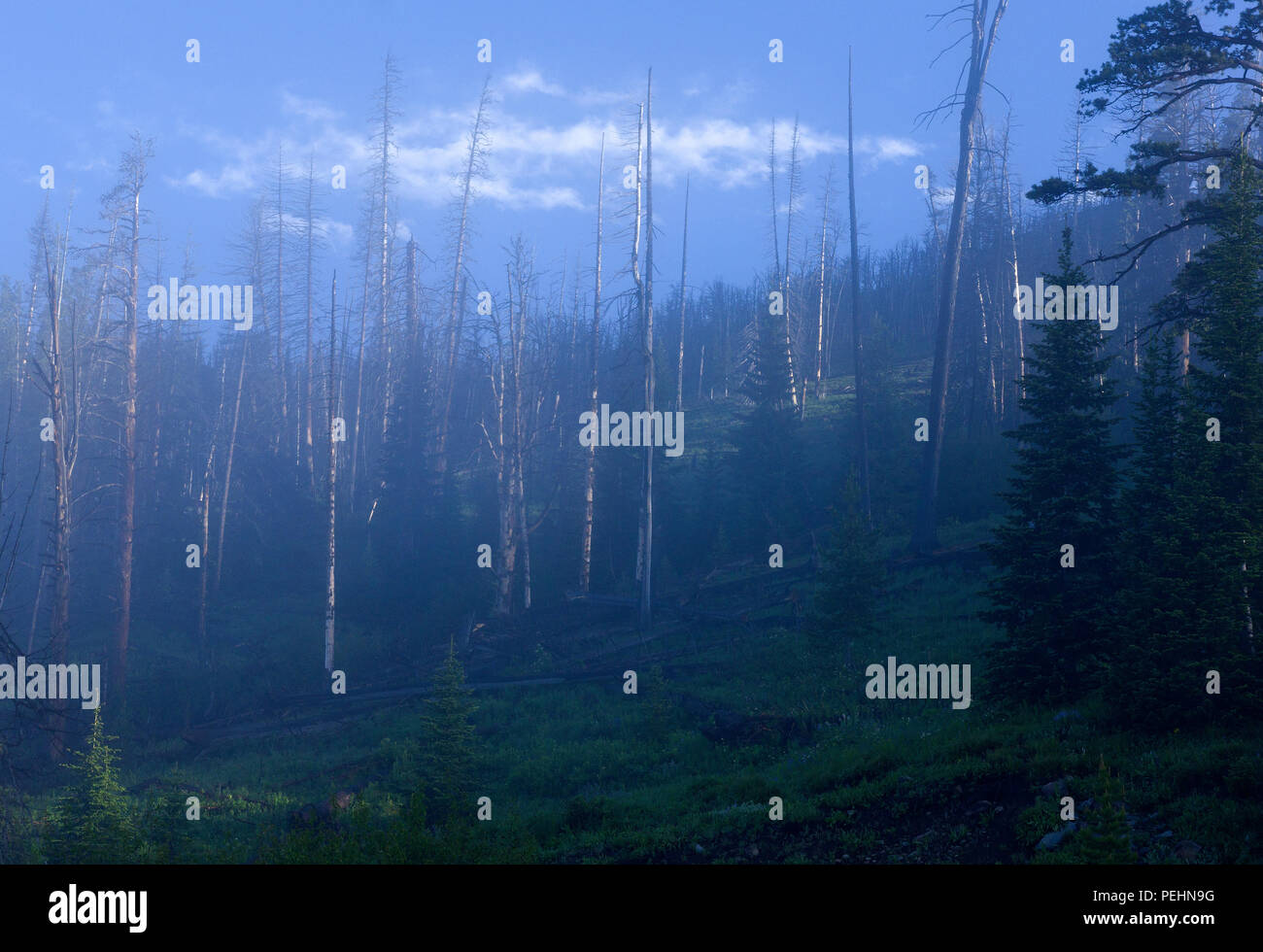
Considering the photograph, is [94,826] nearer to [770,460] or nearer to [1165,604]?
[1165,604]

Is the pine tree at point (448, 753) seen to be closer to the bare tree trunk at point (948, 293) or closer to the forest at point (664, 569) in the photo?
the forest at point (664, 569)

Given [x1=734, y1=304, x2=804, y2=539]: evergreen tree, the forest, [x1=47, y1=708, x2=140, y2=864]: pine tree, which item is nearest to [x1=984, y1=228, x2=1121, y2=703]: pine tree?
the forest

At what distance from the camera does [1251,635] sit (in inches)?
403

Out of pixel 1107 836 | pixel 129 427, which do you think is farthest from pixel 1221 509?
pixel 129 427

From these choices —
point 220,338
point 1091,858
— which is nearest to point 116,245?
point 220,338

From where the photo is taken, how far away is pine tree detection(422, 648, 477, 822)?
13.2 metres

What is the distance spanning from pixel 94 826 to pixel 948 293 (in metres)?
25.5

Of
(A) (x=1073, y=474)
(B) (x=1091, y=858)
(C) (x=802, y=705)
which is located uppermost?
(A) (x=1073, y=474)

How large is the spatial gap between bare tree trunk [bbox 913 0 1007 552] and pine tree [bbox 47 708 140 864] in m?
21.7

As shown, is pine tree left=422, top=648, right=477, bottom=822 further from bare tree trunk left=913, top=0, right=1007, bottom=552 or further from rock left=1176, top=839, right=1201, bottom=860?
bare tree trunk left=913, top=0, right=1007, bottom=552

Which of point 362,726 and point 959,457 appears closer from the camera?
point 362,726

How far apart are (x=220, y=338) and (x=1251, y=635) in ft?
154

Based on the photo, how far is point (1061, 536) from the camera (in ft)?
43.1
